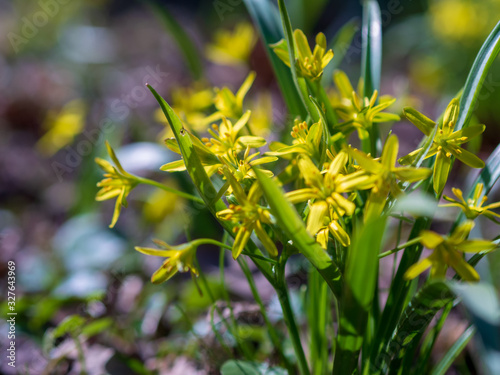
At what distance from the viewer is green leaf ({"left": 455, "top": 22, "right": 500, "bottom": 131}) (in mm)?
882

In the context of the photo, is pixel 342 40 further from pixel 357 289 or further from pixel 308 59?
pixel 357 289

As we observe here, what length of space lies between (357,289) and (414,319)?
0.69ft

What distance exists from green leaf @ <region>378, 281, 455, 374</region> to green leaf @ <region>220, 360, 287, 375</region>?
0.26 metres

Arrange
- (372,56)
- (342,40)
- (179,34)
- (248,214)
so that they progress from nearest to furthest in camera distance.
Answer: (248,214) < (372,56) < (342,40) < (179,34)

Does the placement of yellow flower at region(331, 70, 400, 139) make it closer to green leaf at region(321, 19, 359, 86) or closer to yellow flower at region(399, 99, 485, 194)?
yellow flower at region(399, 99, 485, 194)

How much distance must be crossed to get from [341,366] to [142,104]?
3242mm

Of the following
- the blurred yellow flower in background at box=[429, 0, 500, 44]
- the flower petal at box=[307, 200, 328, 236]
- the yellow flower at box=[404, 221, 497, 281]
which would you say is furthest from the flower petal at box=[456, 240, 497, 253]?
the blurred yellow flower in background at box=[429, 0, 500, 44]

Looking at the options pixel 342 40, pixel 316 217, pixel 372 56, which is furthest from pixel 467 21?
pixel 316 217

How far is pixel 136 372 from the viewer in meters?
1.39

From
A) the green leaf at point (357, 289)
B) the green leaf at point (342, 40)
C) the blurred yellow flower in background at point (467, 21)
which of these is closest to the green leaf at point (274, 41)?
the green leaf at point (342, 40)

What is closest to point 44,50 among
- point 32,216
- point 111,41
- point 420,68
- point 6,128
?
point 111,41

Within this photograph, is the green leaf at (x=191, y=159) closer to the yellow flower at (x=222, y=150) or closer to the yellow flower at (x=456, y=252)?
the yellow flower at (x=222, y=150)

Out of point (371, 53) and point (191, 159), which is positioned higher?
point (371, 53)

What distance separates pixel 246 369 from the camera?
1.05m
